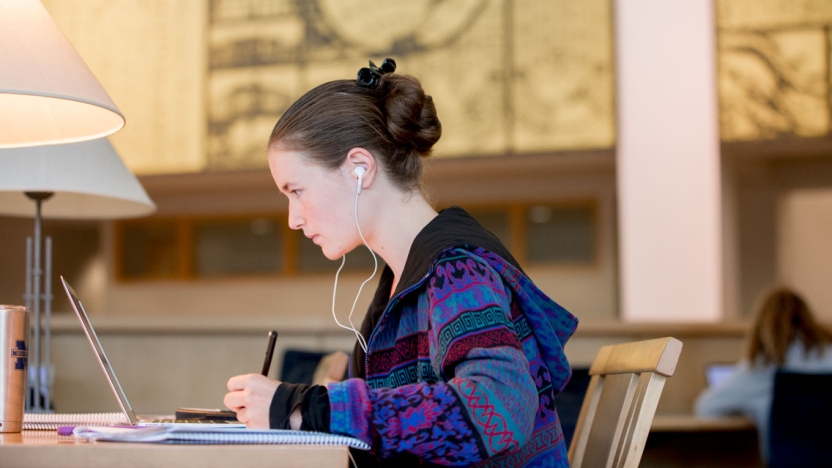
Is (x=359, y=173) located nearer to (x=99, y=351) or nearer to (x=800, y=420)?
(x=99, y=351)

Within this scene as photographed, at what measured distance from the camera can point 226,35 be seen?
15.3 ft

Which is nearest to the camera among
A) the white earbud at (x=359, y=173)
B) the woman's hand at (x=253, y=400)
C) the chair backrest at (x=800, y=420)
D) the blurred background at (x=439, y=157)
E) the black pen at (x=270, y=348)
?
the woman's hand at (x=253, y=400)

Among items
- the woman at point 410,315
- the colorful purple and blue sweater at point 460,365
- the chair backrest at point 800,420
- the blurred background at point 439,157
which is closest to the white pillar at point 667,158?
the blurred background at point 439,157

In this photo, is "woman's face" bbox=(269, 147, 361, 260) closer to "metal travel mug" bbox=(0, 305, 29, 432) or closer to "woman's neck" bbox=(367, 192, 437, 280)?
"woman's neck" bbox=(367, 192, 437, 280)

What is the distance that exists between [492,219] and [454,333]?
482 centimetres

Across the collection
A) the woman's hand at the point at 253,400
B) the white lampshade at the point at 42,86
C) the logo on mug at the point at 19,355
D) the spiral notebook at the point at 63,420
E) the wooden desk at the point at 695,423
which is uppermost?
the white lampshade at the point at 42,86

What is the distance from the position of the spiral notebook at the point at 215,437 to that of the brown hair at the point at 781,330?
2.49 meters

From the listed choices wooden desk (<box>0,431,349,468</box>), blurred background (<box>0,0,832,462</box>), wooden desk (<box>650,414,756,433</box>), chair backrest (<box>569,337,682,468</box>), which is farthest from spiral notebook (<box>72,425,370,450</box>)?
blurred background (<box>0,0,832,462</box>)

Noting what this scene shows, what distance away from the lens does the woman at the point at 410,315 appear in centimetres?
78

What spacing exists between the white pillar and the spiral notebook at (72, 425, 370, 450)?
343 cm

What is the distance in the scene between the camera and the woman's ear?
1051 mm

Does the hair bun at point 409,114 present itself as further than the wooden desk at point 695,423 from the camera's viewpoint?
No

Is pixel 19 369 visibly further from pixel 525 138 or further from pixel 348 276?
pixel 348 276

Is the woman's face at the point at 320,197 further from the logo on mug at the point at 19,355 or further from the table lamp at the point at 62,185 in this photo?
the table lamp at the point at 62,185
